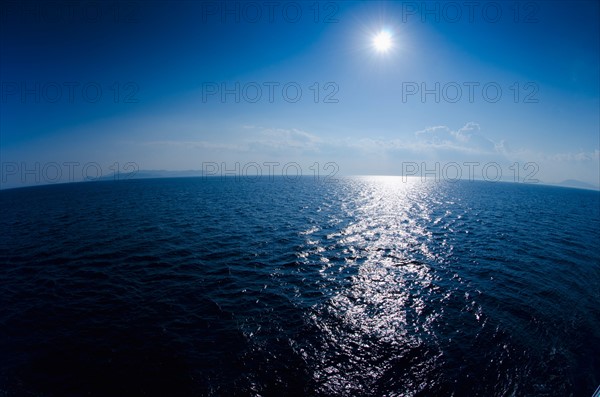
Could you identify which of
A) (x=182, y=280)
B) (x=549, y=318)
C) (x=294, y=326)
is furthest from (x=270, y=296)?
(x=549, y=318)

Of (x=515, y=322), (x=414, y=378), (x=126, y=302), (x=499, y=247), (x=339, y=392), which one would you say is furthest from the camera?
(x=499, y=247)

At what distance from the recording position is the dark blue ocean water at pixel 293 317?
1358 centimetres

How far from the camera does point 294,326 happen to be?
17703 mm

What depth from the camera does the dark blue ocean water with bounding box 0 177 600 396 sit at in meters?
13.6

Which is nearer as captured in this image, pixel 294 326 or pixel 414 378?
pixel 414 378

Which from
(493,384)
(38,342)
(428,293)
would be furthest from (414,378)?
(38,342)

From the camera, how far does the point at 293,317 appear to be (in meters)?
18.7

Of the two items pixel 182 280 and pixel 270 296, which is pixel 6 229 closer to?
pixel 182 280

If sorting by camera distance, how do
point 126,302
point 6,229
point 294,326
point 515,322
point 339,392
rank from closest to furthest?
1. point 339,392
2. point 294,326
3. point 515,322
4. point 126,302
5. point 6,229

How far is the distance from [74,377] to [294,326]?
516 inches

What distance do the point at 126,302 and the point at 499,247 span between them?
48920 millimetres

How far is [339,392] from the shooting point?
42.3ft

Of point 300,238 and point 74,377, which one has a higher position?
point 300,238

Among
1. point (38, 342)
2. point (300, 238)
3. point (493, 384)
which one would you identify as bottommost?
point (493, 384)
